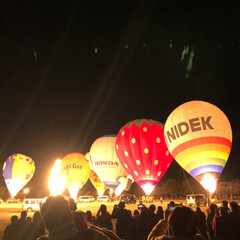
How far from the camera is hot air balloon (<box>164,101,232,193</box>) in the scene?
14234mm

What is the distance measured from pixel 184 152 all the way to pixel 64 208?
1370cm

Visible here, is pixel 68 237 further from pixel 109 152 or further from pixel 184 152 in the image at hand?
pixel 109 152

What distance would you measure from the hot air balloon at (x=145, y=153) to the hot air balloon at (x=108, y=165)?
154 inches

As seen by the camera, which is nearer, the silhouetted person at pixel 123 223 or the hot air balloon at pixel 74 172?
the silhouetted person at pixel 123 223

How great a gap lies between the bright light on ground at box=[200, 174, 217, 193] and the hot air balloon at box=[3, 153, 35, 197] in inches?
879

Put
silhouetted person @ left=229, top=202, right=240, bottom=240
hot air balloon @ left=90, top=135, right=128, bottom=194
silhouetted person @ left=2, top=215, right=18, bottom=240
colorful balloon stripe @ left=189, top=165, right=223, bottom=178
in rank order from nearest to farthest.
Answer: silhouetted person @ left=229, top=202, right=240, bottom=240, silhouetted person @ left=2, top=215, right=18, bottom=240, colorful balloon stripe @ left=189, top=165, right=223, bottom=178, hot air balloon @ left=90, top=135, right=128, bottom=194

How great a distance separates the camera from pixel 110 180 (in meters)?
23.5

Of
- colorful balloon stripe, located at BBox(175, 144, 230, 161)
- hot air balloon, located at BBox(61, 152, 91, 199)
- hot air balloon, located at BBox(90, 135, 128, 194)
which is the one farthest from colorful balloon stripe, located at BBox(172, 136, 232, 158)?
hot air balloon, located at BBox(61, 152, 91, 199)

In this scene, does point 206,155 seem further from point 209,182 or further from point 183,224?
point 183,224

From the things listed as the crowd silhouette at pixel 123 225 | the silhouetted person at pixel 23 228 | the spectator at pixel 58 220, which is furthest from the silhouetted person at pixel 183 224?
the silhouetted person at pixel 23 228

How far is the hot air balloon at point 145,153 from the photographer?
18266 mm


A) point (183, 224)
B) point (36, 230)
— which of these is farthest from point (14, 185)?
point (183, 224)

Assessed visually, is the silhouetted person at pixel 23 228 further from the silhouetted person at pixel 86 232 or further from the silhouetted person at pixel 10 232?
the silhouetted person at pixel 86 232

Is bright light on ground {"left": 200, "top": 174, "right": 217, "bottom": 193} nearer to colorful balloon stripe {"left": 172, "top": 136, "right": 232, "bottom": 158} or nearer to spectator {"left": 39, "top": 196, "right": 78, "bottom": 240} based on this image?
colorful balloon stripe {"left": 172, "top": 136, "right": 232, "bottom": 158}
